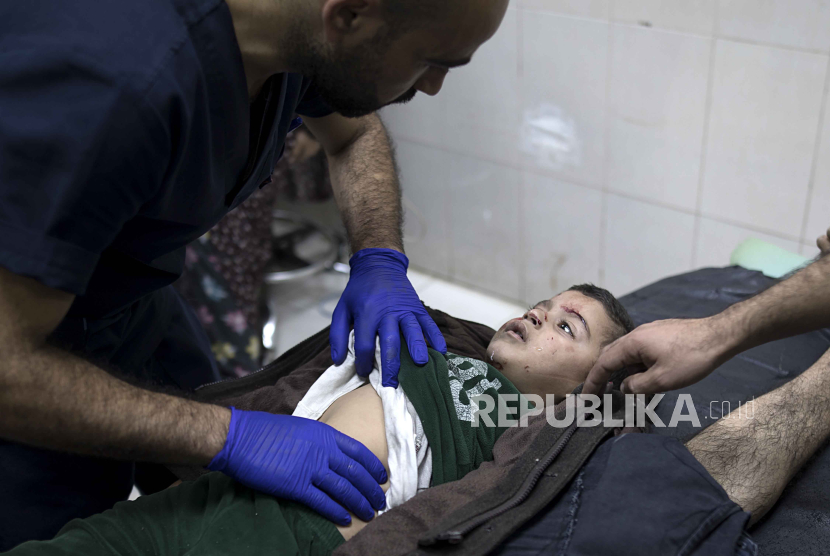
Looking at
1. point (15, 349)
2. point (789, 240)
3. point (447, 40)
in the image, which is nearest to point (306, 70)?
point (447, 40)

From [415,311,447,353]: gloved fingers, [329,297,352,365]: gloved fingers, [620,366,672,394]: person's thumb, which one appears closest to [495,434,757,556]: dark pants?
[620,366,672,394]: person's thumb

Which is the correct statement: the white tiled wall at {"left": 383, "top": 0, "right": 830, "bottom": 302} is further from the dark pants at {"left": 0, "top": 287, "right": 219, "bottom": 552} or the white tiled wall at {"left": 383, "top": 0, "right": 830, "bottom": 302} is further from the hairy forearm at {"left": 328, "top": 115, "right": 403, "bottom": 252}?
the dark pants at {"left": 0, "top": 287, "right": 219, "bottom": 552}

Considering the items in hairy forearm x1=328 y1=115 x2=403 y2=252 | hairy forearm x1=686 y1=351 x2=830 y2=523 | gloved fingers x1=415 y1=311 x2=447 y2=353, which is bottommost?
hairy forearm x1=686 y1=351 x2=830 y2=523

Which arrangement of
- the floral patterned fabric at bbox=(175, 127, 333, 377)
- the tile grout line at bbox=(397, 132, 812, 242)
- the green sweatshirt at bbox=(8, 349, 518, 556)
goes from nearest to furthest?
1. the green sweatshirt at bbox=(8, 349, 518, 556)
2. the tile grout line at bbox=(397, 132, 812, 242)
3. the floral patterned fabric at bbox=(175, 127, 333, 377)

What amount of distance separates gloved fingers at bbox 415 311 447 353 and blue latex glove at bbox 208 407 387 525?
314 millimetres

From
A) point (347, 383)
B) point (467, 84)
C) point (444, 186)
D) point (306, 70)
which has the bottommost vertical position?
point (444, 186)

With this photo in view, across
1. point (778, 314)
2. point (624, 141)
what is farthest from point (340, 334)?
point (624, 141)

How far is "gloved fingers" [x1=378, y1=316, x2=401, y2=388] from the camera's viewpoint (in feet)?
4.33

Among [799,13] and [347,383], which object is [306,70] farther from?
[799,13]

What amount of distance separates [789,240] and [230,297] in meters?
1.83

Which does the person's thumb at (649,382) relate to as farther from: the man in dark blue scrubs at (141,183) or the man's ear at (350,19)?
the man's ear at (350,19)

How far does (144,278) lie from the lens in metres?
1.16

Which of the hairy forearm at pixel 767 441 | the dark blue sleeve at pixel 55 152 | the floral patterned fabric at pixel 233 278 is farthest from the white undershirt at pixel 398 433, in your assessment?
the floral patterned fabric at pixel 233 278

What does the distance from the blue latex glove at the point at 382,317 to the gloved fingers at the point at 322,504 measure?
26cm
